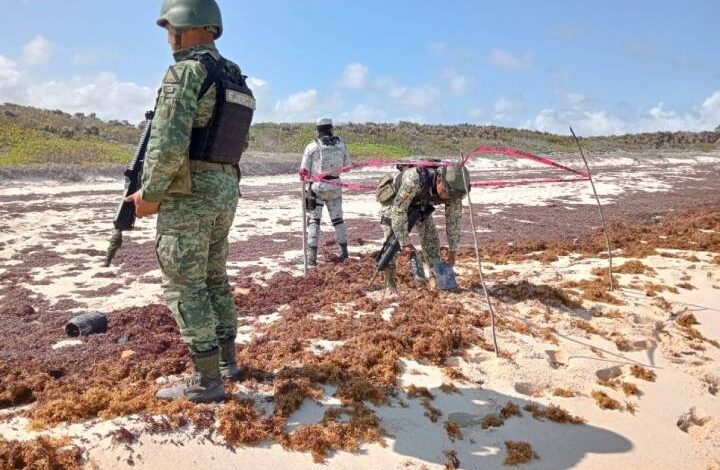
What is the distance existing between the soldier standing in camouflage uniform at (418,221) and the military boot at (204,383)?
2495 mm

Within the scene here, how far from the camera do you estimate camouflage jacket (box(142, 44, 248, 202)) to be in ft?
8.49

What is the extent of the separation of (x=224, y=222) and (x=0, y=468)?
60.4 inches

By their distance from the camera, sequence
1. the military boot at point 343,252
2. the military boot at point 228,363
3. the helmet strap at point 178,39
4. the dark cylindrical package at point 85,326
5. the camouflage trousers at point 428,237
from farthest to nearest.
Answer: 1. the military boot at point 343,252
2. the camouflage trousers at point 428,237
3. the dark cylindrical package at point 85,326
4. the military boot at point 228,363
5. the helmet strap at point 178,39

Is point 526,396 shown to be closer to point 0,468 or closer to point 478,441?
point 478,441

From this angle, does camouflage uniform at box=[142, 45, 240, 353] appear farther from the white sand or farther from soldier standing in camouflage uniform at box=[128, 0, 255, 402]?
the white sand

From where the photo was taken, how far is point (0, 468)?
7.86 feet

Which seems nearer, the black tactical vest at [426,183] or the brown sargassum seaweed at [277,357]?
the brown sargassum seaweed at [277,357]

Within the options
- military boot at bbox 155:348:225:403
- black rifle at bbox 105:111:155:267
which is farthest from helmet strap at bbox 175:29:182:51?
military boot at bbox 155:348:225:403

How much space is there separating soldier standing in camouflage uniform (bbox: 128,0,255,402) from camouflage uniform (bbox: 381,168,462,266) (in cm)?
238

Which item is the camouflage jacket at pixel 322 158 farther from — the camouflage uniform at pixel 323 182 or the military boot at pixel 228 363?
the military boot at pixel 228 363

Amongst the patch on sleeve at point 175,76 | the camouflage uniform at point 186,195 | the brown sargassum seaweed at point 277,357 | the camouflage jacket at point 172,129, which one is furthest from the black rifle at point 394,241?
the patch on sleeve at point 175,76

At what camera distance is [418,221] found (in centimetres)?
568

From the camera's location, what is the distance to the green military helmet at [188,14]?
2766 millimetres

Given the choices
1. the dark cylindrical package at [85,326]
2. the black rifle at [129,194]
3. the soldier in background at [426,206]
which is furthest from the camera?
the soldier in background at [426,206]
